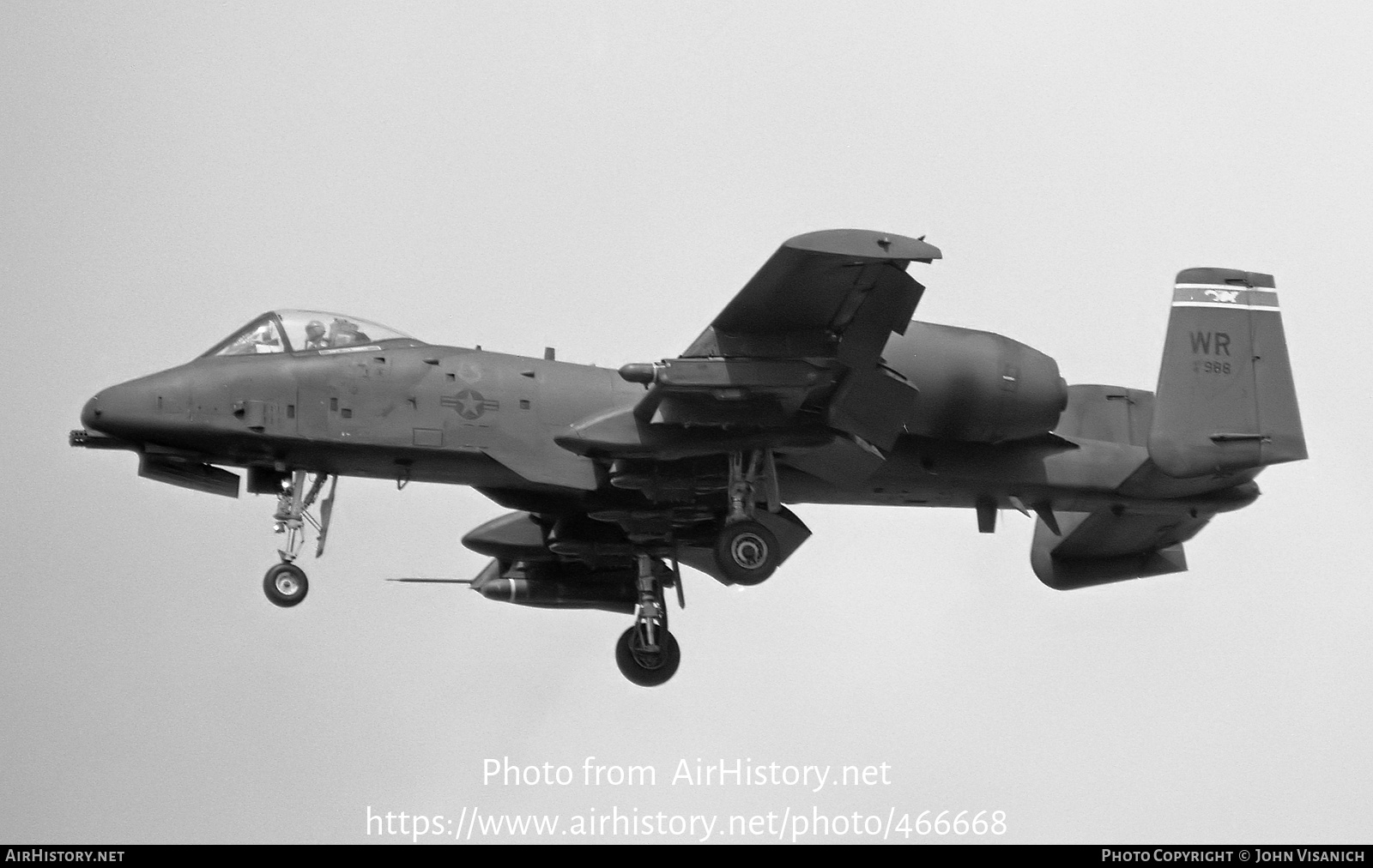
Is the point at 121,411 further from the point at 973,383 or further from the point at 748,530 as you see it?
the point at 973,383

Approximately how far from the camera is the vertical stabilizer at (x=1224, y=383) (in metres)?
28.2

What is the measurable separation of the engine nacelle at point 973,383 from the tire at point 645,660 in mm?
4898

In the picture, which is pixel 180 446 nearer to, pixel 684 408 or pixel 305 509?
pixel 305 509

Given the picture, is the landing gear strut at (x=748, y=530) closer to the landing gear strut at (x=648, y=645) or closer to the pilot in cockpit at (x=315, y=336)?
the landing gear strut at (x=648, y=645)

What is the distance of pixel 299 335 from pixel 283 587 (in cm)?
305

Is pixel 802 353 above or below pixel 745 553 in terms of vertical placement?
above

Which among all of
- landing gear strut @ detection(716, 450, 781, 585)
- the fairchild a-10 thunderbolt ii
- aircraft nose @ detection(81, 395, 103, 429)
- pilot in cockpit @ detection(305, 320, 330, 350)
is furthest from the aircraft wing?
aircraft nose @ detection(81, 395, 103, 429)

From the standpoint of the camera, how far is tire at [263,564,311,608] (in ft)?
87.4

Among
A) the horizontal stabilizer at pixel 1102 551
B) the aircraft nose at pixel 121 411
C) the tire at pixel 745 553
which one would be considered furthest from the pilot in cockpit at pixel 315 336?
the horizontal stabilizer at pixel 1102 551

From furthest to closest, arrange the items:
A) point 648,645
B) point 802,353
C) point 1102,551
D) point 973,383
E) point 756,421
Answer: point 1102,551 → point 648,645 → point 973,383 → point 756,421 → point 802,353

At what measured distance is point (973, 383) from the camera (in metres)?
27.3

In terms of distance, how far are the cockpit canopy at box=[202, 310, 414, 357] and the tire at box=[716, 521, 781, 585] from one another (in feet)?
15.6

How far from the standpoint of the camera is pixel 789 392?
2620 centimetres

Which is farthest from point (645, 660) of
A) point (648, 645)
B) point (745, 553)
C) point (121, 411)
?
point (121, 411)
